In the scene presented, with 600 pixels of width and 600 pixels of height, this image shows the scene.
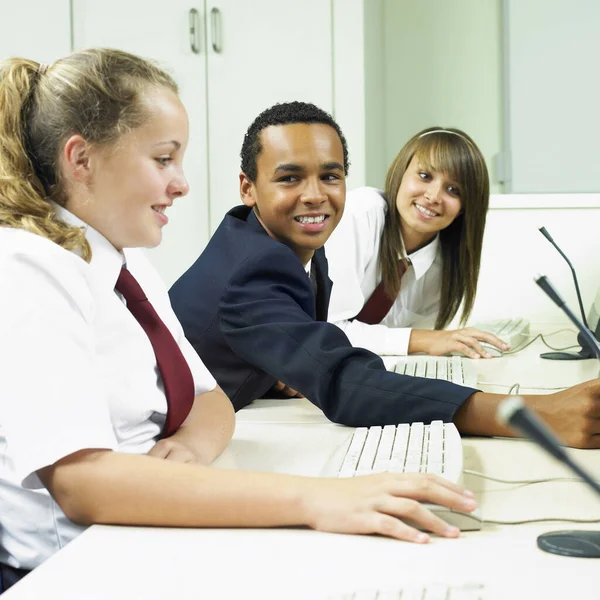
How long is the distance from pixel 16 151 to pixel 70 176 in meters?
0.06

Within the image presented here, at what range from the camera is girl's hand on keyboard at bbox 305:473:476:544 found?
2.43ft

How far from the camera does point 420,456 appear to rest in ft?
3.00

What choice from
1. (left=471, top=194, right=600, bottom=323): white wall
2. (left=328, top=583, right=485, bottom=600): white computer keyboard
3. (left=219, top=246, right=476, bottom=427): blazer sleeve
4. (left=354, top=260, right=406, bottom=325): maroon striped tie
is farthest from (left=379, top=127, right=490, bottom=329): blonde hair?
(left=328, top=583, right=485, bottom=600): white computer keyboard

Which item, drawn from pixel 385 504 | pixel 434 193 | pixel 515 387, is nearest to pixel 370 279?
pixel 434 193

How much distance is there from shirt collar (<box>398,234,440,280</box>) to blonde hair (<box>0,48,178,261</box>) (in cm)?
143

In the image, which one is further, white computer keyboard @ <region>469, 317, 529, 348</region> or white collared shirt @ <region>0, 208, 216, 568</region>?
white computer keyboard @ <region>469, 317, 529, 348</region>

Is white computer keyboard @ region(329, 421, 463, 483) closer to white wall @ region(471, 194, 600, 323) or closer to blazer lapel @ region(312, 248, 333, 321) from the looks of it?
blazer lapel @ region(312, 248, 333, 321)

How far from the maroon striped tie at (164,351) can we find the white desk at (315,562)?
23 centimetres

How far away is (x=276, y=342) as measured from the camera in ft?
3.88

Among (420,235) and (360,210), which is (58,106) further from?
(420,235)

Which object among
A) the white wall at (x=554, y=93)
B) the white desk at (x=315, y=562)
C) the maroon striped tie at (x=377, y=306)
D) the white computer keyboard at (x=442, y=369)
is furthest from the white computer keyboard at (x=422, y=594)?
the white wall at (x=554, y=93)

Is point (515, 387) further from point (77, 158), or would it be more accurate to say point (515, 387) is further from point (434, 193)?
point (77, 158)

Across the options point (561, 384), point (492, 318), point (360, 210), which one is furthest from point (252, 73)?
point (561, 384)

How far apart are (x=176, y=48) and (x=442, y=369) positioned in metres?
1.80
